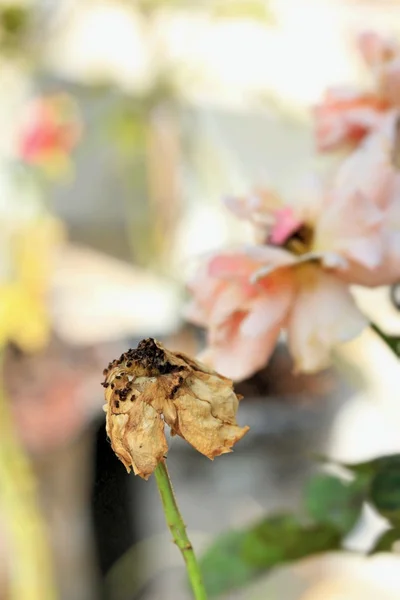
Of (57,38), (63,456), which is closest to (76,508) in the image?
(63,456)

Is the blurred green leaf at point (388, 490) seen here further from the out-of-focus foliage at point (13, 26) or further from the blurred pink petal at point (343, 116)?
the out-of-focus foliage at point (13, 26)

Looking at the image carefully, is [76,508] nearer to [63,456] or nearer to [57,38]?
[63,456]

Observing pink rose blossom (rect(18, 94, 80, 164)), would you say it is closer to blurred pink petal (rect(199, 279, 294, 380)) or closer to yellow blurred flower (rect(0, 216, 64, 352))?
yellow blurred flower (rect(0, 216, 64, 352))

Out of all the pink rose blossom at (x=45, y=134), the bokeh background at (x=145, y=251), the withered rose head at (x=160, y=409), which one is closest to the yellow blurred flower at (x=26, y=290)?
the bokeh background at (x=145, y=251)

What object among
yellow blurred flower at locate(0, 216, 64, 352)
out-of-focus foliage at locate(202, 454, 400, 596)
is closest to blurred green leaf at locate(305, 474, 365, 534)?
out-of-focus foliage at locate(202, 454, 400, 596)

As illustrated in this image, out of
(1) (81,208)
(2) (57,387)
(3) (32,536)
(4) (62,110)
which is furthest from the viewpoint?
(1) (81,208)

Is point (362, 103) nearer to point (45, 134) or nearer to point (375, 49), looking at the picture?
point (375, 49)
